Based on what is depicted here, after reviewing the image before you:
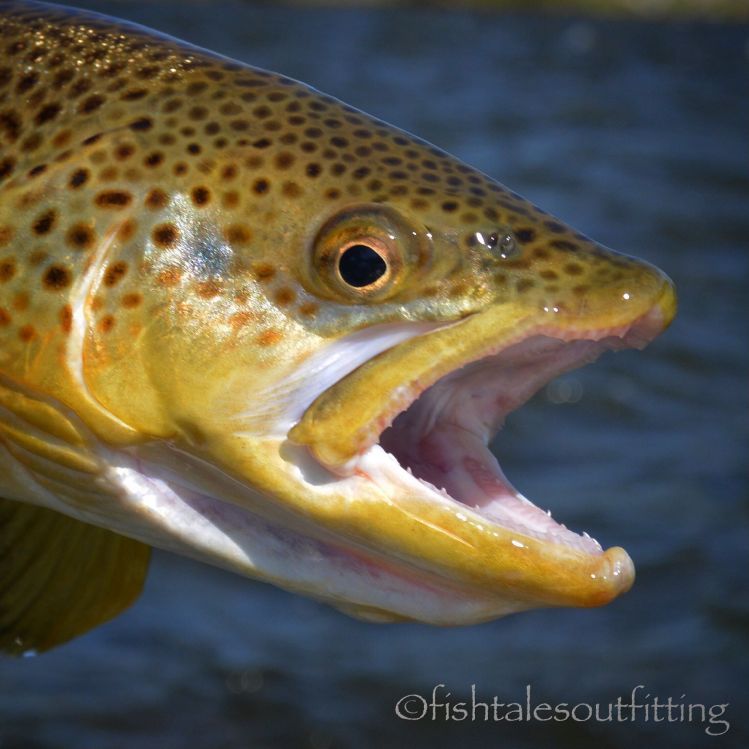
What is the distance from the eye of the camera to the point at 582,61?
34.3m

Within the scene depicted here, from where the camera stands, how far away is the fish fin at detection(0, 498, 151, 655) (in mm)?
2895

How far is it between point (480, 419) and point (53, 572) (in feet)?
3.18

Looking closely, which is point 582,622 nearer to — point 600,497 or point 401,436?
point 600,497

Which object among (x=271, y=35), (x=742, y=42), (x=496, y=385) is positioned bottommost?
(x=496, y=385)

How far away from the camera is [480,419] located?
256 centimetres

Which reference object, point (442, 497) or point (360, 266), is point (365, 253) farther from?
point (442, 497)

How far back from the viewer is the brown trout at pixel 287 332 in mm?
2277

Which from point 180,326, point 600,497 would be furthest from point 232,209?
point 600,497

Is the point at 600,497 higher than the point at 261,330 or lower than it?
higher

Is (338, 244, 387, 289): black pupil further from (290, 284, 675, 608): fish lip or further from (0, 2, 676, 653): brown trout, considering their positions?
(290, 284, 675, 608): fish lip

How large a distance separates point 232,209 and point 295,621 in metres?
3.57

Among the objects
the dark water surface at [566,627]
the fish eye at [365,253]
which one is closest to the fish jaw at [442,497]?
the fish eye at [365,253]

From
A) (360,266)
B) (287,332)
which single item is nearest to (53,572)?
(287,332)

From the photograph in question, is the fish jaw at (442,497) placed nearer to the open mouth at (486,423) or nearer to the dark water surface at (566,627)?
the open mouth at (486,423)
